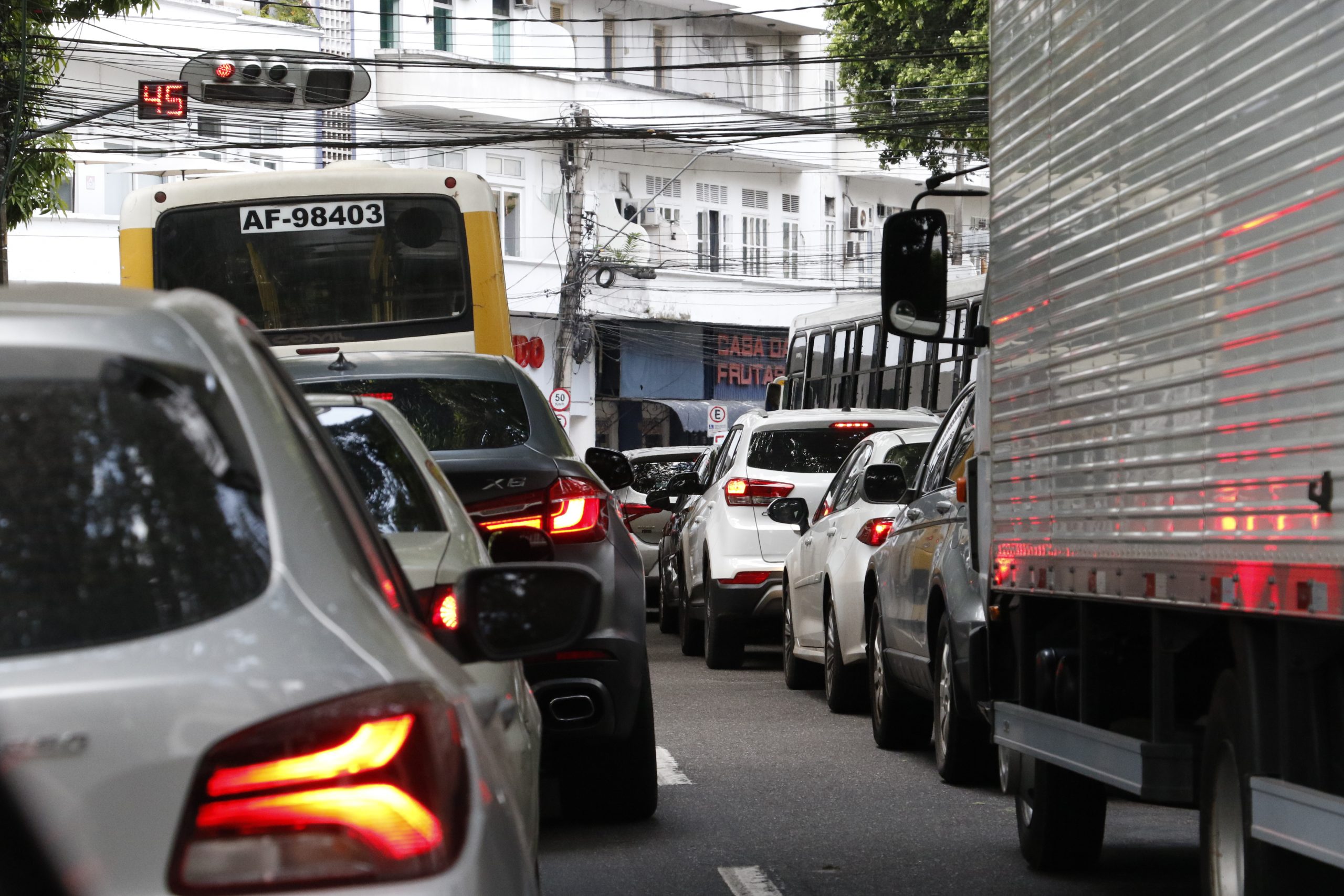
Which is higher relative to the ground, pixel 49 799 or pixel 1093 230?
pixel 1093 230

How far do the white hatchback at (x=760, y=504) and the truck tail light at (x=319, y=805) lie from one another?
1233cm

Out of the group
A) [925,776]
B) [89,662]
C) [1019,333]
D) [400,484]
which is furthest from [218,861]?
[925,776]

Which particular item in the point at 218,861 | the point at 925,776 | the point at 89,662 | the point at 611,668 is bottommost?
the point at 925,776

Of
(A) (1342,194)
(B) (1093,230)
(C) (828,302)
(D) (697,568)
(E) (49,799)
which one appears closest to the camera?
(E) (49,799)

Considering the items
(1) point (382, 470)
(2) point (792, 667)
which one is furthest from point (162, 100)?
(1) point (382, 470)

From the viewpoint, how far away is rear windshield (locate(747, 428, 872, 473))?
14.5 meters

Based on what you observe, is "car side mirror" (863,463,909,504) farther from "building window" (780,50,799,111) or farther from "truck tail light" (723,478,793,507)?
"building window" (780,50,799,111)

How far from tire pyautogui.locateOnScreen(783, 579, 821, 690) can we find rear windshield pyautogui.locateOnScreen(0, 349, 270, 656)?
37.0ft

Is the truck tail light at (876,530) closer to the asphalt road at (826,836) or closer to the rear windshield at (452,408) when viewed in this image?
the asphalt road at (826,836)

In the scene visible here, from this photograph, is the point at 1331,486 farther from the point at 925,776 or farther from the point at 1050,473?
the point at 925,776

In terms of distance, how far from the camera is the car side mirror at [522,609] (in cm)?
304

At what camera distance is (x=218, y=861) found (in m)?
2.02

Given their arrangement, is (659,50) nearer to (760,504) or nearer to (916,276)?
(760,504)

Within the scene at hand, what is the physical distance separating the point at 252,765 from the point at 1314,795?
2.57m
